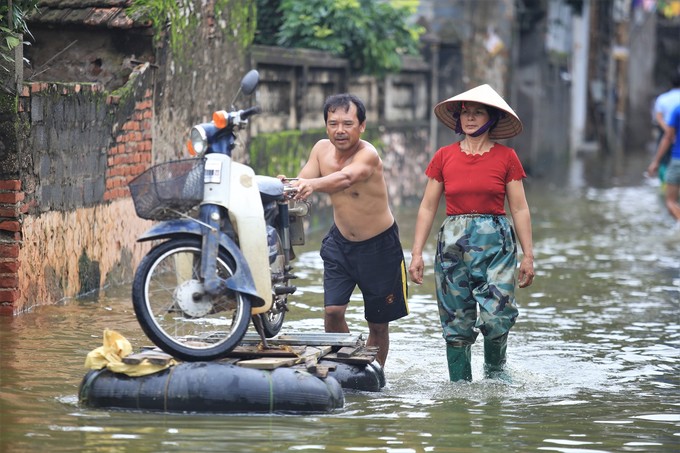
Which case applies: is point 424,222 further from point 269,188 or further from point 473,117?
point 269,188

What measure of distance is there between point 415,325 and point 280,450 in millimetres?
3980

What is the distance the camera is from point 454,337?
289 inches

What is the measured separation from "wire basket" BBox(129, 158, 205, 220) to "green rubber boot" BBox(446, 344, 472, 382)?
5.66 feet

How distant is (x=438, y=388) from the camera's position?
23.8 feet

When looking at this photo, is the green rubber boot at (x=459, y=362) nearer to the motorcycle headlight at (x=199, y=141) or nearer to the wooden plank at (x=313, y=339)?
the wooden plank at (x=313, y=339)

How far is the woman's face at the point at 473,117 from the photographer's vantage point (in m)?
7.30

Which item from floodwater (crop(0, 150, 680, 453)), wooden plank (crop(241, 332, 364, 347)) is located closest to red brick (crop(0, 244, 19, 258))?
floodwater (crop(0, 150, 680, 453))

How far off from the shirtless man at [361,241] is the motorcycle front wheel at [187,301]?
0.90m

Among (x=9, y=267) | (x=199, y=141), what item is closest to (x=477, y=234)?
(x=199, y=141)

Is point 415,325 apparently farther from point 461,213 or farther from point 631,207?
point 631,207

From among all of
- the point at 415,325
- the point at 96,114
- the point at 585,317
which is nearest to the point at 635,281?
the point at 585,317

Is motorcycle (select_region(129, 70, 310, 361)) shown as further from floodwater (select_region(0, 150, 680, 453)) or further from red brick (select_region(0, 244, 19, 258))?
red brick (select_region(0, 244, 19, 258))

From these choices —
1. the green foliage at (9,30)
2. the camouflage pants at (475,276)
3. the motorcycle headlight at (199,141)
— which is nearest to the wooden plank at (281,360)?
the camouflage pants at (475,276)

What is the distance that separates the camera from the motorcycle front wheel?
6.49 meters
